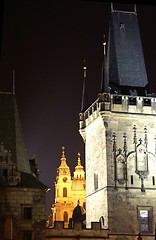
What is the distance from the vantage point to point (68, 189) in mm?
72188

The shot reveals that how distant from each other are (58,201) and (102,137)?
141 ft

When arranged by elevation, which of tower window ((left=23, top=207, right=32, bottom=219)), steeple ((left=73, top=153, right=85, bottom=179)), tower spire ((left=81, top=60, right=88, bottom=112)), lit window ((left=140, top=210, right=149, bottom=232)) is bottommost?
lit window ((left=140, top=210, right=149, bottom=232))

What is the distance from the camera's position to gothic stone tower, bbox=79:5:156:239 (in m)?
28.1

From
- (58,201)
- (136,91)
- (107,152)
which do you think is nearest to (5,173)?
(107,152)

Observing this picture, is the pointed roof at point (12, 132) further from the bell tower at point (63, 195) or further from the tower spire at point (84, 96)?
the bell tower at point (63, 195)

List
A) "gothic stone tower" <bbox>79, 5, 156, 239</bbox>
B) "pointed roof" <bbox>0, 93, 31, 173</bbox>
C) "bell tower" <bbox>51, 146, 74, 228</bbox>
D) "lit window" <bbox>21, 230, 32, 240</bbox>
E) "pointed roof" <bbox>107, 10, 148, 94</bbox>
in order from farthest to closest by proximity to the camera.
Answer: "bell tower" <bbox>51, 146, 74, 228</bbox>, "pointed roof" <bbox>107, 10, 148, 94</bbox>, "gothic stone tower" <bbox>79, 5, 156, 239</bbox>, "pointed roof" <bbox>0, 93, 31, 173</bbox>, "lit window" <bbox>21, 230, 32, 240</bbox>

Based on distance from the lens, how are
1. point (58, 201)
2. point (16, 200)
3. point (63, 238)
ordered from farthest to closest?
1. point (58, 201)
2. point (63, 238)
3. point (16, 200)

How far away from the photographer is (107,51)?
33.2 m

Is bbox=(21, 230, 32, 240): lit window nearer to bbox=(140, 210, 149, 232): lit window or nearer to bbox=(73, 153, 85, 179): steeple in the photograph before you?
bbox=(140, 210, 149, 232): lit window

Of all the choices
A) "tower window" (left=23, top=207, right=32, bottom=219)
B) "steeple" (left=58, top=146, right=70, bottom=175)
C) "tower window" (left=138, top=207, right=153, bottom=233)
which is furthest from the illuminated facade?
"tower window" (left=23, top=207, right=32, bottom=219)

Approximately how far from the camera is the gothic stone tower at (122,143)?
92.3ft

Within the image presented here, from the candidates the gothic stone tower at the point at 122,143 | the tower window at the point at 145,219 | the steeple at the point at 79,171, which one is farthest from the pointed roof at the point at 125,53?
the steeple at the point at 79,171

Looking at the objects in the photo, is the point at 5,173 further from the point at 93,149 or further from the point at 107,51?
the point at 107,51

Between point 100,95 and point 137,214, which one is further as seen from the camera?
point 100,95
